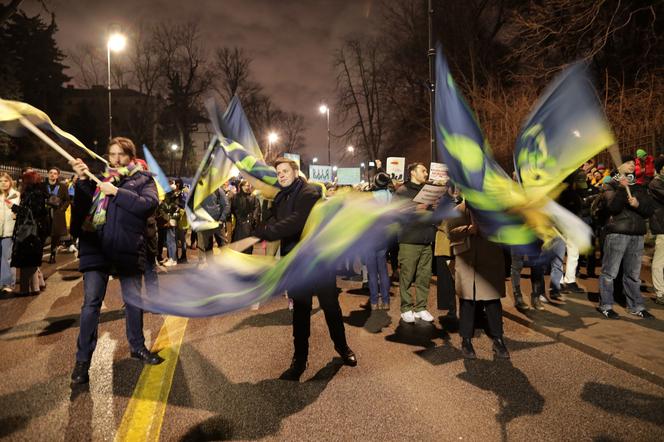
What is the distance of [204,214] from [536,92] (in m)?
18.1

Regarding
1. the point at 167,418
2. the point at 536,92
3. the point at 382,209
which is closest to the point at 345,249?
the point at 382,209

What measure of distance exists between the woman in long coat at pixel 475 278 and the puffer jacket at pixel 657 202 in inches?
132

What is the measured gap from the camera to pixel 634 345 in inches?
203

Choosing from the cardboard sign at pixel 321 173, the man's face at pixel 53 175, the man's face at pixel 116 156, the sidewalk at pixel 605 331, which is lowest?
the sidewalk at pixel 605 331

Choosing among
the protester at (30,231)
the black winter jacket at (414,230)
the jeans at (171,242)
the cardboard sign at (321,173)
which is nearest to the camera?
the black winter jacket at (414,230)

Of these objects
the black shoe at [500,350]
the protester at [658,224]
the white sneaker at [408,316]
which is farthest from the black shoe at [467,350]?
the protester at [658,224]

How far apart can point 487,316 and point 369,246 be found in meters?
1.58

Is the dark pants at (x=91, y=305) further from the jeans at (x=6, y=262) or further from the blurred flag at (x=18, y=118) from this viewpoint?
the jeans at (x=6, y=262)

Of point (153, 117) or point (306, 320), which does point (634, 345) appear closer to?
point (306, 320)

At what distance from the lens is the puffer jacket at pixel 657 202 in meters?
6.80

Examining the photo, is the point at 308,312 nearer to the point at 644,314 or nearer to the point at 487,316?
the point at 487,316

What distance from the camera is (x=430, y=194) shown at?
492cm

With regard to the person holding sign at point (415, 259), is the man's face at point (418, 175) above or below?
above

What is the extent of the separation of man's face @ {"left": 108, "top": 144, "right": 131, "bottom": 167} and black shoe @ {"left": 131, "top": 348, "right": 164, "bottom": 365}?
1.89 meters
